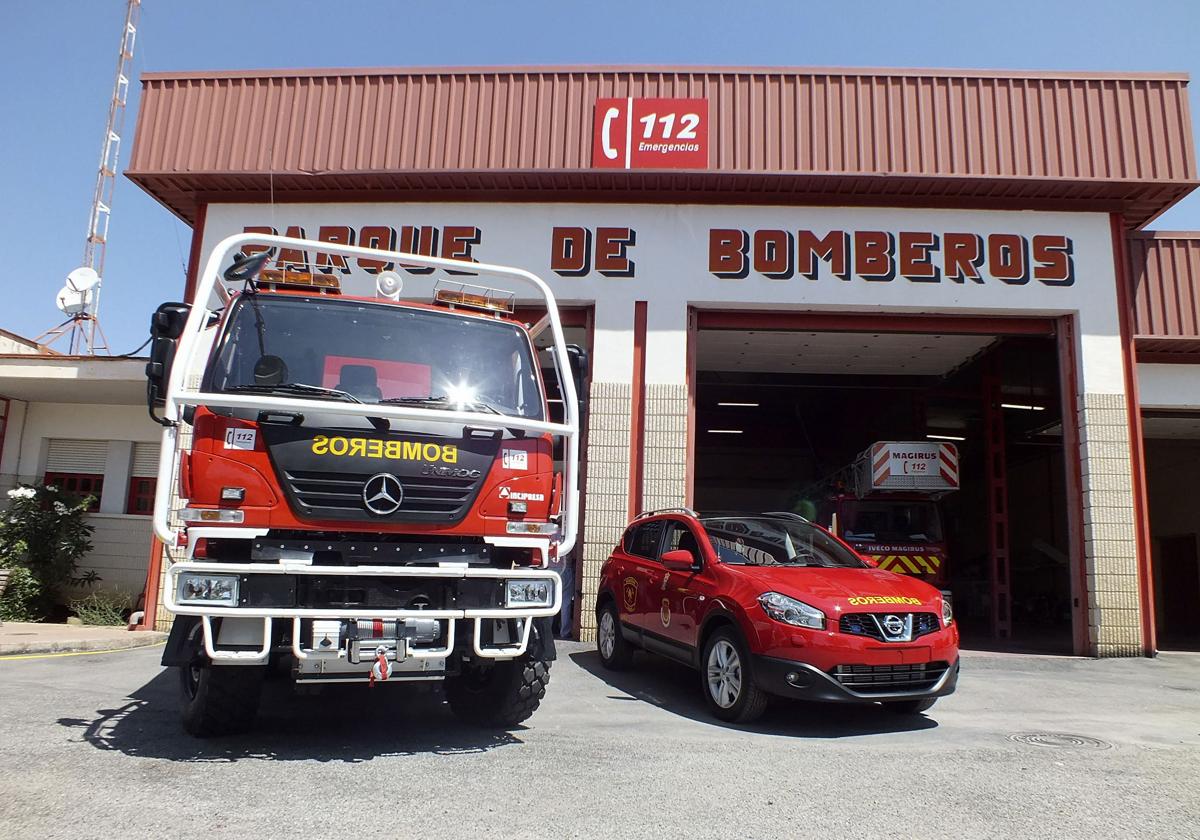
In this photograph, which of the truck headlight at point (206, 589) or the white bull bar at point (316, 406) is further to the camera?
the white bull bar at point (316, 406)

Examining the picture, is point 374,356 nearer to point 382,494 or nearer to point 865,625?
point 382,494

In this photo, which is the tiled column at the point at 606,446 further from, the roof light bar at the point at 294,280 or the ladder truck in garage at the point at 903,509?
the roof light bar at the point at 294,280

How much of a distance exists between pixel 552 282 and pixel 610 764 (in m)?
7.72

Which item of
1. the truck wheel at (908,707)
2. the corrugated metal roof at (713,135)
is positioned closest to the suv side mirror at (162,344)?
the truck wheel at (908,707)

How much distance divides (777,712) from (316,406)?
4432 millimetres

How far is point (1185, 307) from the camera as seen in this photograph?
1138cm

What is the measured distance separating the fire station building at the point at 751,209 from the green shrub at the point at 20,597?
105 inches

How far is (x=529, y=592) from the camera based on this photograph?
15.7 feet

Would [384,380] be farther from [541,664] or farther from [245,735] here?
[245,735]

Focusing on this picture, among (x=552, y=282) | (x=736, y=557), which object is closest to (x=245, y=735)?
(x=736, y=557)

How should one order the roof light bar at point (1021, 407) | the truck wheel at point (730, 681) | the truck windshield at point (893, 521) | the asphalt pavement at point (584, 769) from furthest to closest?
the roof light bar at point (1021, 407) → the truck windshield at point (893, 521) → the truck wheel at point (730, 681) → the asphalt pavement at point (584, 769)

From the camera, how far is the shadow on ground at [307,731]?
189 inches

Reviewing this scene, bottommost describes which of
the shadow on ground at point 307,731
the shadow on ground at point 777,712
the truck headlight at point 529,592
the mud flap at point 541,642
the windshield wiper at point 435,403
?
the shadow on ground at point 777,712

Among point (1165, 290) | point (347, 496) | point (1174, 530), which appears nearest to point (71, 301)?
point (347, 496)
